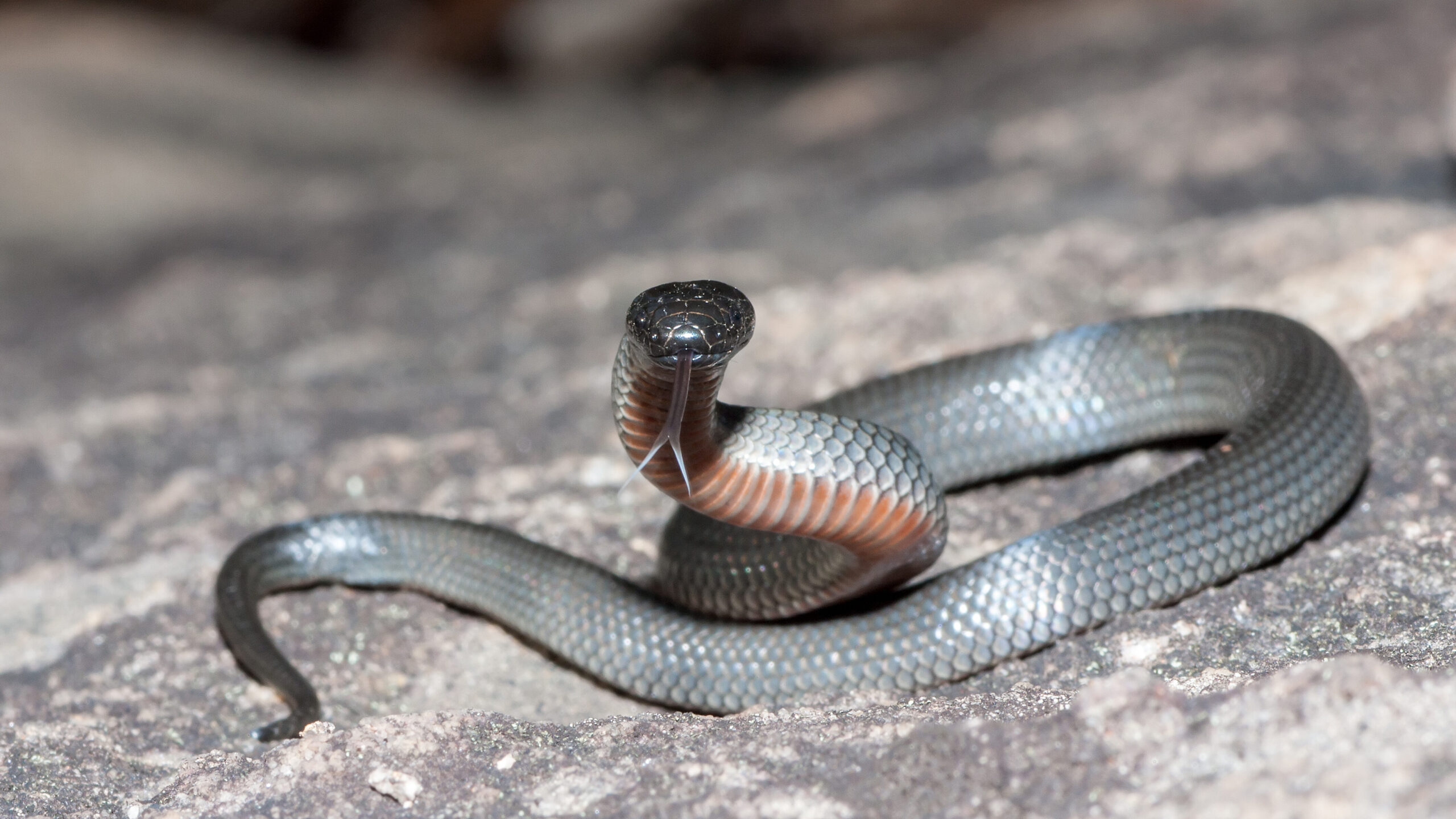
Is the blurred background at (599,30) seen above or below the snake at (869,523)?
above

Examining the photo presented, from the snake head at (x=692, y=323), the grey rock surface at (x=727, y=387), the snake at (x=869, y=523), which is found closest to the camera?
the grey rock surface at (x=727, y=387)

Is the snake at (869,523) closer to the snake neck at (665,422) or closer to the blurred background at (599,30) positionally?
the snake neck at (665,422)

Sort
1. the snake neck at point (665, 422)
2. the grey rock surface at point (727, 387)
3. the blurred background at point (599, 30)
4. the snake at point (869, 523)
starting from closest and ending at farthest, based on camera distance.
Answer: the grey rock surface at point (727, 387) < the snake neck at point (665, 422) < the snake at point (869, 523) < the blurred background at point (599, 30)

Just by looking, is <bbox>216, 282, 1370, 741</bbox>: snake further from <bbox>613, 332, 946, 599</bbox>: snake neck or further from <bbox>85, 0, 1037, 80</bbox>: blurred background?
<bbox>85, 0, 1037, 80</bbox>: blurred background

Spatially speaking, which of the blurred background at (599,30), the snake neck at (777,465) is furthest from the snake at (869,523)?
the blurred background at (599,30)

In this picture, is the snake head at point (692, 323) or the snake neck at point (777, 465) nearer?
the snake head at point (692, 323)

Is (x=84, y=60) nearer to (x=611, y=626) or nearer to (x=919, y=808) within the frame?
(x=611, y=626)

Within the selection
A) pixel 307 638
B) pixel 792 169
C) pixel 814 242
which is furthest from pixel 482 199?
pixel 307 638

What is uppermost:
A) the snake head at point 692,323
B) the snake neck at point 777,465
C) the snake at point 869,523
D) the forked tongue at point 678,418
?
the snake head at point 692,323
